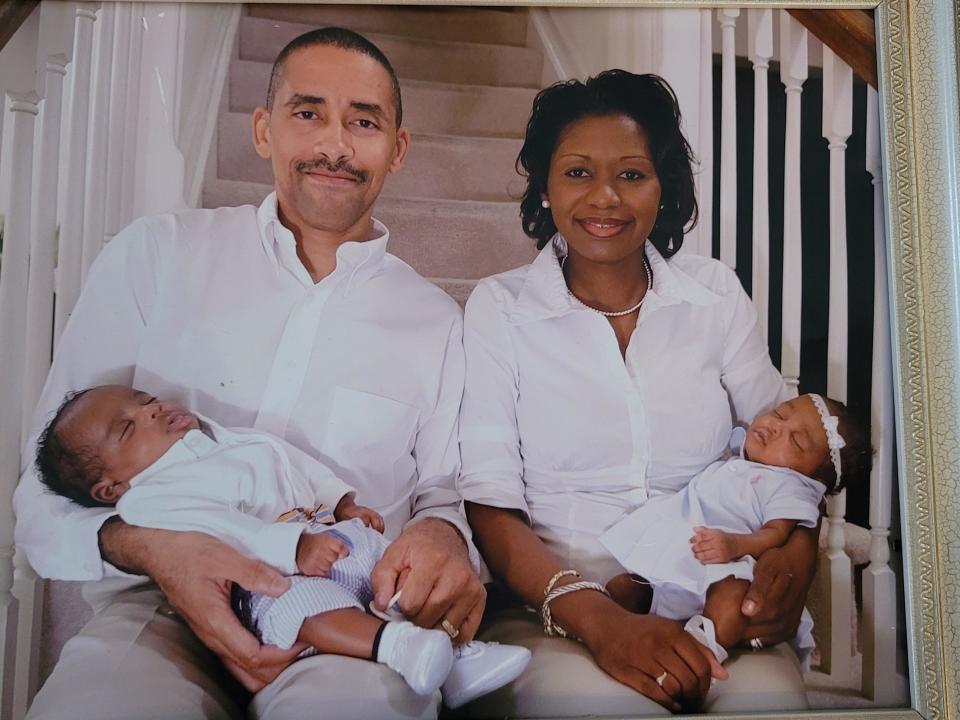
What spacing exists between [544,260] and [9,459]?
88 centimetres

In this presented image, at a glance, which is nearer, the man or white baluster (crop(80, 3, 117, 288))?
the man

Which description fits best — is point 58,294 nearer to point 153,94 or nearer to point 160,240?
point 160,240

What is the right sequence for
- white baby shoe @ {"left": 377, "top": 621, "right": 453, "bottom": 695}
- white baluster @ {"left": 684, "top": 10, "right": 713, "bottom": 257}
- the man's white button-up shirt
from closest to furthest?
white baby shoe @ {"left": 377, "top": 621, "right": 453, "bottom": 695}, the man's white button-up shirt, white baluster @ {"left": 684, "top": 10, "right": 713, "bottom": 257}

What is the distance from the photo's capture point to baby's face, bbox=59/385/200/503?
1.12 m

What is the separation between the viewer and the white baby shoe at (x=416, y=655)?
1.08 m

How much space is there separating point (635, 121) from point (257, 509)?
860mm

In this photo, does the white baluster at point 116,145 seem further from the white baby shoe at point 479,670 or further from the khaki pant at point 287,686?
the white baby shoe at point 479,670

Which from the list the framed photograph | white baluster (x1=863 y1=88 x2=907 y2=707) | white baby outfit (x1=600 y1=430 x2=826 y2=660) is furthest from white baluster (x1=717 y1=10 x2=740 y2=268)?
white baby outfit (x1=600 y1=430 x2=826 y2=660)

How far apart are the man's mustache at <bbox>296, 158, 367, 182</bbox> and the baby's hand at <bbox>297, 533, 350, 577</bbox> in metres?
0.56

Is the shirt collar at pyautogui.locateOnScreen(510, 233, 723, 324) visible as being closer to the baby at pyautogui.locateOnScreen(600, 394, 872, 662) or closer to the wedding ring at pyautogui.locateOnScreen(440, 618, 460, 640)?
the baby at pyautogui.locateOnScreen(600, 394, 872, 662)

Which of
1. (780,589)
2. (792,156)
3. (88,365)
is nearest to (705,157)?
(792,156)

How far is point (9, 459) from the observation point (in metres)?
1.18

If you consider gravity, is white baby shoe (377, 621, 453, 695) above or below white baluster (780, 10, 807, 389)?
below

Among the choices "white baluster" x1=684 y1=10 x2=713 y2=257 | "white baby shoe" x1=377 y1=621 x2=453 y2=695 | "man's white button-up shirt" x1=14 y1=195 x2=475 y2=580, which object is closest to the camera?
"white baby shoe" x1=377 y1=621 x2=453 y2=695
